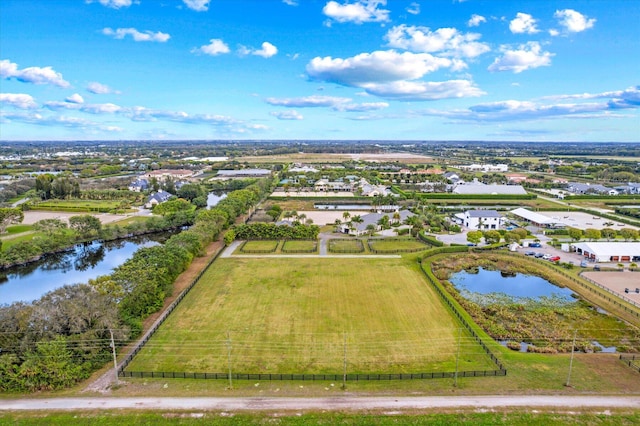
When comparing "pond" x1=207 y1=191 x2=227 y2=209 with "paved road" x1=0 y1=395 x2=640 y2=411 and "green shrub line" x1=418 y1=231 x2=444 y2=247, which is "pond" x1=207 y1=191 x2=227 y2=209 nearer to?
"green shrub line" x1=418 y1=231 x2=444 y2=247

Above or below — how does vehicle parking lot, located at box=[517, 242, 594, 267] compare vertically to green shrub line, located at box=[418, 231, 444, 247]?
below

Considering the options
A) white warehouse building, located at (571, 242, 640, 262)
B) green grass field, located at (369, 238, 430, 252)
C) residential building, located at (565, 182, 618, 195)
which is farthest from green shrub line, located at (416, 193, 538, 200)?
white warehouse building, located at (571, 242, 640, 262)

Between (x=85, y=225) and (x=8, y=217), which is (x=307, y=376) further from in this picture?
(x=8, y=217)

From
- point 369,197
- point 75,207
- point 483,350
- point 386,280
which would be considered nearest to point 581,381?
point 483,350

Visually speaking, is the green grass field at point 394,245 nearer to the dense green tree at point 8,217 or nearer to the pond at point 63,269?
the pond at point 63,269

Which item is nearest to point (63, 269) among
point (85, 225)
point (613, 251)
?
point (85, 225)

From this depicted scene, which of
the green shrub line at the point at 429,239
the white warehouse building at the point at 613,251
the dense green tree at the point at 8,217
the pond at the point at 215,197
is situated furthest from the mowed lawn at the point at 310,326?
the pond at the point at 215,197
